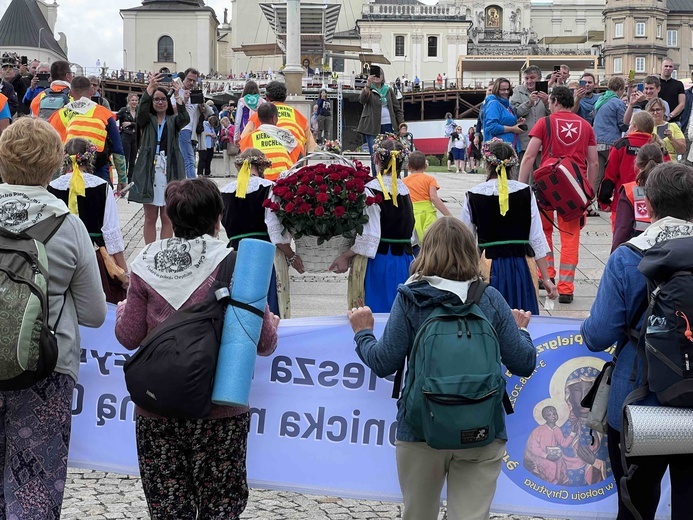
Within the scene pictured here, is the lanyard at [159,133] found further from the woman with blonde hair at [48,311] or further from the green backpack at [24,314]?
the green backpack at [24,314]

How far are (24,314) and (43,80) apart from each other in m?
13.1

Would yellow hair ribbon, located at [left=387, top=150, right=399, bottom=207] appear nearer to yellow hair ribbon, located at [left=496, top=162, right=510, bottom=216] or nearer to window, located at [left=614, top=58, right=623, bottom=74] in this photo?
yellow hair ribbon, located at [left=496, top=162, right=510, bottom=216]

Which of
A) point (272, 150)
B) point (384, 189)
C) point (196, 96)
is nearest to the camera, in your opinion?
point (384, 189)

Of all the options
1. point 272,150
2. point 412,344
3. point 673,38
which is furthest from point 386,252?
point 673,38

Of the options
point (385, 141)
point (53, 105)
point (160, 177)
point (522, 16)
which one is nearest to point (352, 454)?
point (385, 141)

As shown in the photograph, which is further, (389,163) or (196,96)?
(196,96)

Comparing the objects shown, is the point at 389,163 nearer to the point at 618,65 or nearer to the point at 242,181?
the point at 242,181

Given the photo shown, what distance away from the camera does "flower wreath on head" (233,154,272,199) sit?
7.35 meters

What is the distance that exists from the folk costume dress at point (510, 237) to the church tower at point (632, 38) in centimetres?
9921

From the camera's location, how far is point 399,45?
9719 centimetres

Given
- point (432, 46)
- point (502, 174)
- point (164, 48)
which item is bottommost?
point (502, 174)

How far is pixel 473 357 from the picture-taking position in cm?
358

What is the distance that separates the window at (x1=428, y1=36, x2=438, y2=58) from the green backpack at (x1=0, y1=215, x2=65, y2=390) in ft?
315

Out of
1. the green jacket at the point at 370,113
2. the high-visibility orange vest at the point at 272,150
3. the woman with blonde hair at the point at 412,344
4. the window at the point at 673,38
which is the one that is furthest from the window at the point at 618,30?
the woman with blonde hair at the point at 412,344
